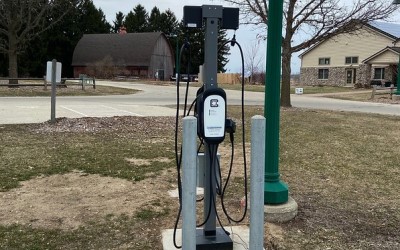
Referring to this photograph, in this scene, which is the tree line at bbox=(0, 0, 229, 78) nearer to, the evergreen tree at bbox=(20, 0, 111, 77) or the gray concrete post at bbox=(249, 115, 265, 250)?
the evergreen tree at bbox=(20, 0, 111, 77)

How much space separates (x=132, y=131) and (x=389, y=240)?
6.81 m

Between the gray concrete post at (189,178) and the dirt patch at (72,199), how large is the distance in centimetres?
163

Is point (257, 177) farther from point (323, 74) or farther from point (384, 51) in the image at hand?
point (323, 74)

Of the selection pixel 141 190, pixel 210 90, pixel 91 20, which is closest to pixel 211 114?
pixel 210 90

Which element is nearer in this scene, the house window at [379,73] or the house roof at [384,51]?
the house roof at [384,51]

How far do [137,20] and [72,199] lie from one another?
7633cm

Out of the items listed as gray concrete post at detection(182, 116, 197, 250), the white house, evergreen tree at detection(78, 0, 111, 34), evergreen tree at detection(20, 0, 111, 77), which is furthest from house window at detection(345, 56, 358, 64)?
gray concrete post at detection(182, 116, 197, 250)

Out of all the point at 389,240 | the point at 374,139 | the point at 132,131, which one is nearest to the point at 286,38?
the point at 374,139

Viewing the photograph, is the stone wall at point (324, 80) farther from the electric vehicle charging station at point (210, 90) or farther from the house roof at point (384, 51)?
the electric vehicle charging station at point (210, 90)

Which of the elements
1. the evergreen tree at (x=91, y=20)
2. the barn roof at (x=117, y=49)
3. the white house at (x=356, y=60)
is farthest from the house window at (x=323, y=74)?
the evergreen tree at (x=91, y=20)

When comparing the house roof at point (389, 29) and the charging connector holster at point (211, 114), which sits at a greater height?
the house roof at point (389, 29)

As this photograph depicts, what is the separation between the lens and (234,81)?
5644 centimetres

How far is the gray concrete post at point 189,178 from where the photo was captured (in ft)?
9.50

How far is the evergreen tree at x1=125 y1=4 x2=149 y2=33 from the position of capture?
256 feet
